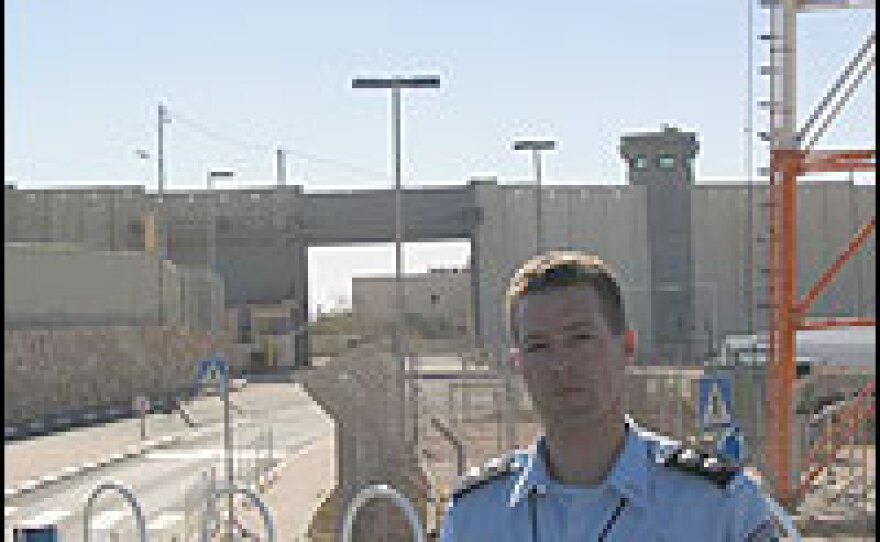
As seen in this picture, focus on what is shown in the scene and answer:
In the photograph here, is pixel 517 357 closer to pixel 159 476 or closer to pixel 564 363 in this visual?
pixel 564 363

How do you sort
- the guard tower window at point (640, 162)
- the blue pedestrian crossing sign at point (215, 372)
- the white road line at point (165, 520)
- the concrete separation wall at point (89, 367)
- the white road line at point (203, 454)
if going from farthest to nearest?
the guard tower window at point (640, 162) < the concrete separation wall at point (89, 367) < the white road line at point (203, 454) < the white road line at point (165, 520) < the blue pedestrian crossing sign at point (215, 372)

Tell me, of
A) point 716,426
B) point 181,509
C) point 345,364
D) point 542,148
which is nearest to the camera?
point 716,426

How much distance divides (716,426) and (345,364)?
3759 millimetres

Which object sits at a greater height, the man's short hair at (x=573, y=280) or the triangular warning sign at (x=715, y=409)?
the man's short hair at (x=573, y=280)

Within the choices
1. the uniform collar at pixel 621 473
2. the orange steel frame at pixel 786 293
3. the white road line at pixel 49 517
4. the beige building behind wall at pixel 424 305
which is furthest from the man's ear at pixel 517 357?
the beige building behind wall at pixel 424 305

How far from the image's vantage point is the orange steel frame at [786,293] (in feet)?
53.2

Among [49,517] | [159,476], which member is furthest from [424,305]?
[49,517]

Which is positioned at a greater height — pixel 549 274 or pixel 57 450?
pixel 549 274

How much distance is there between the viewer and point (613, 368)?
282 centimetres

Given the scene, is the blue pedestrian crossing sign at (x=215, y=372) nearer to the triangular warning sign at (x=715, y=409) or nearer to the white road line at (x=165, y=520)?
the white road line at (x=165, y=520)

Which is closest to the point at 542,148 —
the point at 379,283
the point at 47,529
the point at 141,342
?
the point at 141,342

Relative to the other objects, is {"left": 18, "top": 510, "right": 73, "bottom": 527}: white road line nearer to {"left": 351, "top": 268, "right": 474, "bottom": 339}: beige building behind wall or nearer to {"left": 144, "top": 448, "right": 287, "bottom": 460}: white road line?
{"left": 144, "top": 448, "right": 287, "bottom": 460}: white road line

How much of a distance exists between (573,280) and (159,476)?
2578 centimetres

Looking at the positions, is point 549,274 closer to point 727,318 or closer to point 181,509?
point 181,509
